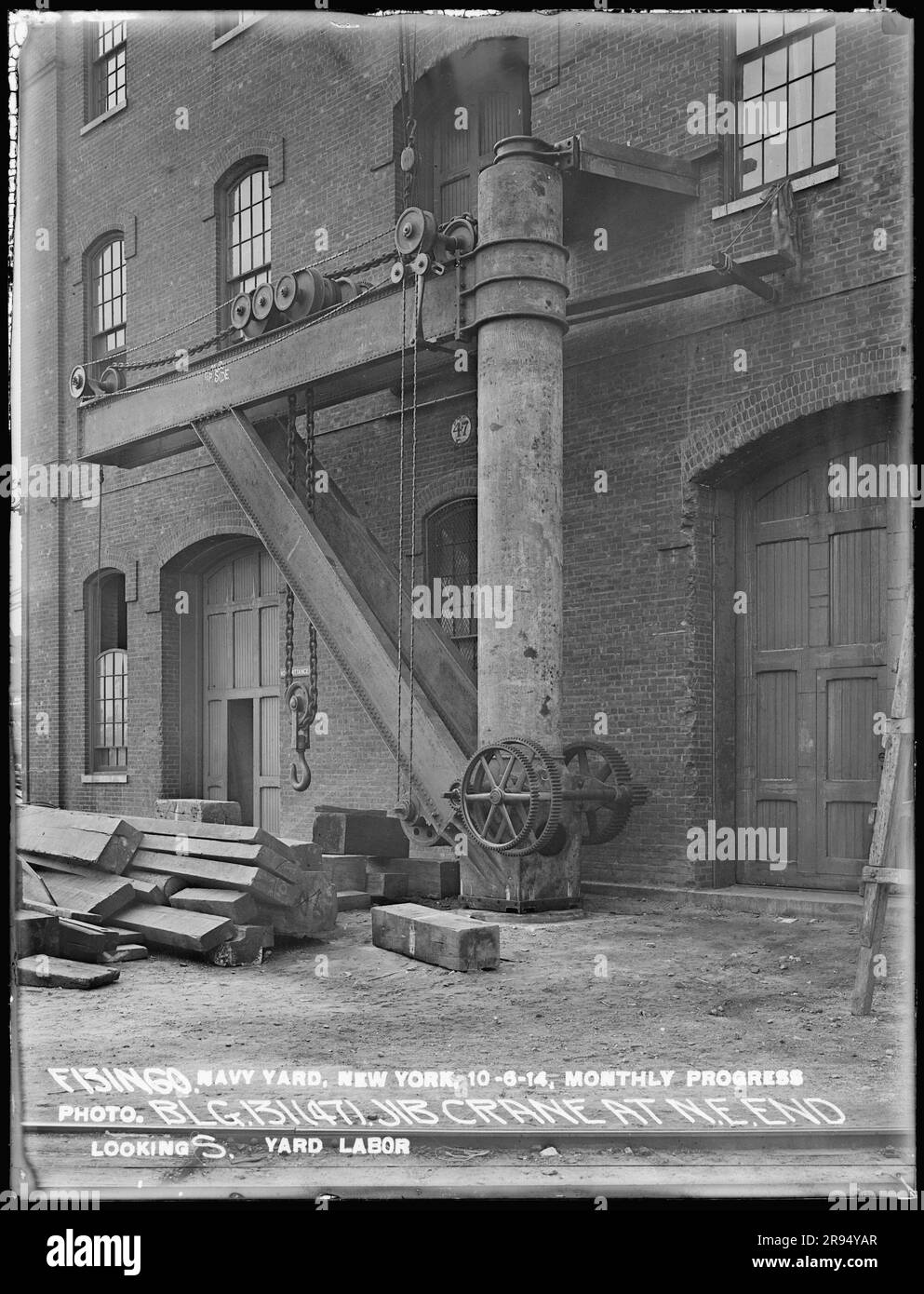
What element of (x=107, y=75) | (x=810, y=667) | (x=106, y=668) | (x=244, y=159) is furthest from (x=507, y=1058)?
(x=107, y=75)

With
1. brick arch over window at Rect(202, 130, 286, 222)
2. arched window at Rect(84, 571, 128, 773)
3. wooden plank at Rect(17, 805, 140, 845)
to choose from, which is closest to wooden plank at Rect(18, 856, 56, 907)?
wooden plank at Rect(17, 805, 140, 845)

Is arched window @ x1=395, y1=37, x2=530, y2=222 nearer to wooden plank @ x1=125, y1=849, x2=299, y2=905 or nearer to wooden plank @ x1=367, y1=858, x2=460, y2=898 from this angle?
wooden plank @ x1=367, y1=858, x2=460, y2=898

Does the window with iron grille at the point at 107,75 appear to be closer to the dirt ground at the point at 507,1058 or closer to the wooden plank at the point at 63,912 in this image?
the wooden plank at the point at 63,912

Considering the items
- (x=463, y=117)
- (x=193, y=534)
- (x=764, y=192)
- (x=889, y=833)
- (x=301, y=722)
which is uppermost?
(x=463, y=117)

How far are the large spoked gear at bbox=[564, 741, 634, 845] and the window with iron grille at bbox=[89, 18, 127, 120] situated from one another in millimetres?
10158

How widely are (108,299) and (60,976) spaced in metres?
11.0

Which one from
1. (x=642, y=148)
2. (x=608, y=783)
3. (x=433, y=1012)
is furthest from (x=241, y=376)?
(x=433, y=1012)

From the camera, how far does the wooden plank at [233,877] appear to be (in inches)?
293

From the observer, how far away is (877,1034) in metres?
5.47

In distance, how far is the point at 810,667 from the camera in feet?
30.6

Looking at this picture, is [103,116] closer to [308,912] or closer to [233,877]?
[233,877]

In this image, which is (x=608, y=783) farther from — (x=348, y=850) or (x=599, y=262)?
(x=599, y=262)

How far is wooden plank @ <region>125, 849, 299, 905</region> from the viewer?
7.43m

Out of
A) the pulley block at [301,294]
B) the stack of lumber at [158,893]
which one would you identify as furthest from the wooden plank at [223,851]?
the pulley block at [301,294]
